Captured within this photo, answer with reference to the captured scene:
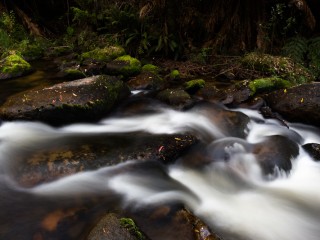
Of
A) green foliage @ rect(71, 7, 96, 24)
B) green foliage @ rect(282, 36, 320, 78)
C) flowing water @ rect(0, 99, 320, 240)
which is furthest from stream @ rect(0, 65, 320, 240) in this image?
green foliage @ rect(71, 7, 96, 24)

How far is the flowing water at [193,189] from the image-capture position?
3.30 metres

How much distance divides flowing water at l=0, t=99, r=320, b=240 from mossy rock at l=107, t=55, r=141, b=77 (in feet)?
8.43

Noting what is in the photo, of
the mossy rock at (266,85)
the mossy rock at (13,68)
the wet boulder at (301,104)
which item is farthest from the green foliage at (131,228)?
the mossy rock at (13,68)

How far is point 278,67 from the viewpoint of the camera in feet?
23.6

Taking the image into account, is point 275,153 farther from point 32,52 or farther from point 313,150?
point 32,52

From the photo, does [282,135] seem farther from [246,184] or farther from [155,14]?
[155,14]

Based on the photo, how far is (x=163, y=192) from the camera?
3.74 meters

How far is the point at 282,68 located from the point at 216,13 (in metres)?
2.26

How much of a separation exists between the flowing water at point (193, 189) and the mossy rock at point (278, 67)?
7.60 feet

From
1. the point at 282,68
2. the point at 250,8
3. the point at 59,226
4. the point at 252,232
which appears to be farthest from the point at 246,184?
the point at 250,8

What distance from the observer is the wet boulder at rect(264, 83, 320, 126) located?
211 inches

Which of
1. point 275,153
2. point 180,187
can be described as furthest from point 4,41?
point 275,153

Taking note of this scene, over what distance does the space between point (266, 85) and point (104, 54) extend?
13.8ft

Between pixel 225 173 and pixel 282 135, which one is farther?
pixel 282 135
